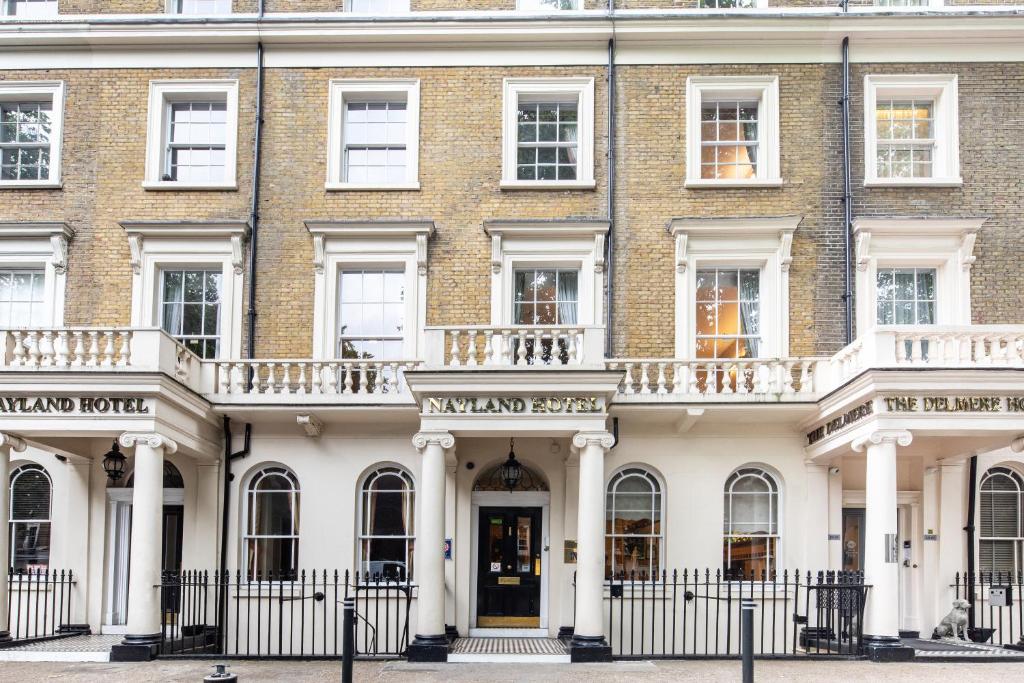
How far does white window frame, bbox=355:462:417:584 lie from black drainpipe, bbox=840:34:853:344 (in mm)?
7834

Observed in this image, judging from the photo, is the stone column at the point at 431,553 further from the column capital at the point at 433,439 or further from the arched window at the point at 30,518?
the arched window at the point at 30,518

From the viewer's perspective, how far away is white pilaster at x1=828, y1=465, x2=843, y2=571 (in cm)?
1681

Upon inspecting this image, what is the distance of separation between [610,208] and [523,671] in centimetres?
803

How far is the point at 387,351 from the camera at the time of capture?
17891mm

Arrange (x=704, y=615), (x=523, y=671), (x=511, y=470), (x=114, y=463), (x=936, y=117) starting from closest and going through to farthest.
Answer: (x=523, y=671)
(x=114, y=463)
(x=511, y=470)
(x=704, y=615)
(x=936, y=117)

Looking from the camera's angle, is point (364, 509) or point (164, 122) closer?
point (364, 509)

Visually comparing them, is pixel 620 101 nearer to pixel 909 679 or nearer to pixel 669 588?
pixel 669 588

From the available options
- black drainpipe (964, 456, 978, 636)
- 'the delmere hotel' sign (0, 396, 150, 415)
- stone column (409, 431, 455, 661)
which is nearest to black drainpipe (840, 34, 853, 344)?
black drainpipe (964, 456, 978, 636)

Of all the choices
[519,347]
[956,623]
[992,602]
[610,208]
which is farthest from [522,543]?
[992,602]

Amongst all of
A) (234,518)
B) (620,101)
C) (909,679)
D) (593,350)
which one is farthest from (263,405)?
(909,679)

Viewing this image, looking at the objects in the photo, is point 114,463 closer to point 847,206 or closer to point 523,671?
point 523,671

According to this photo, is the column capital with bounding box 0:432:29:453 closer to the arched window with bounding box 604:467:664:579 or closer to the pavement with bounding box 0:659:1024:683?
the pavement with bounding box 0:659:1024:683

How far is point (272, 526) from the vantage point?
1748cm

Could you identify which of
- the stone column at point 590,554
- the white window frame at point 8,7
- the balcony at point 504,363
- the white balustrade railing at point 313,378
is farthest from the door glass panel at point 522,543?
the white window frame at point 8,7
